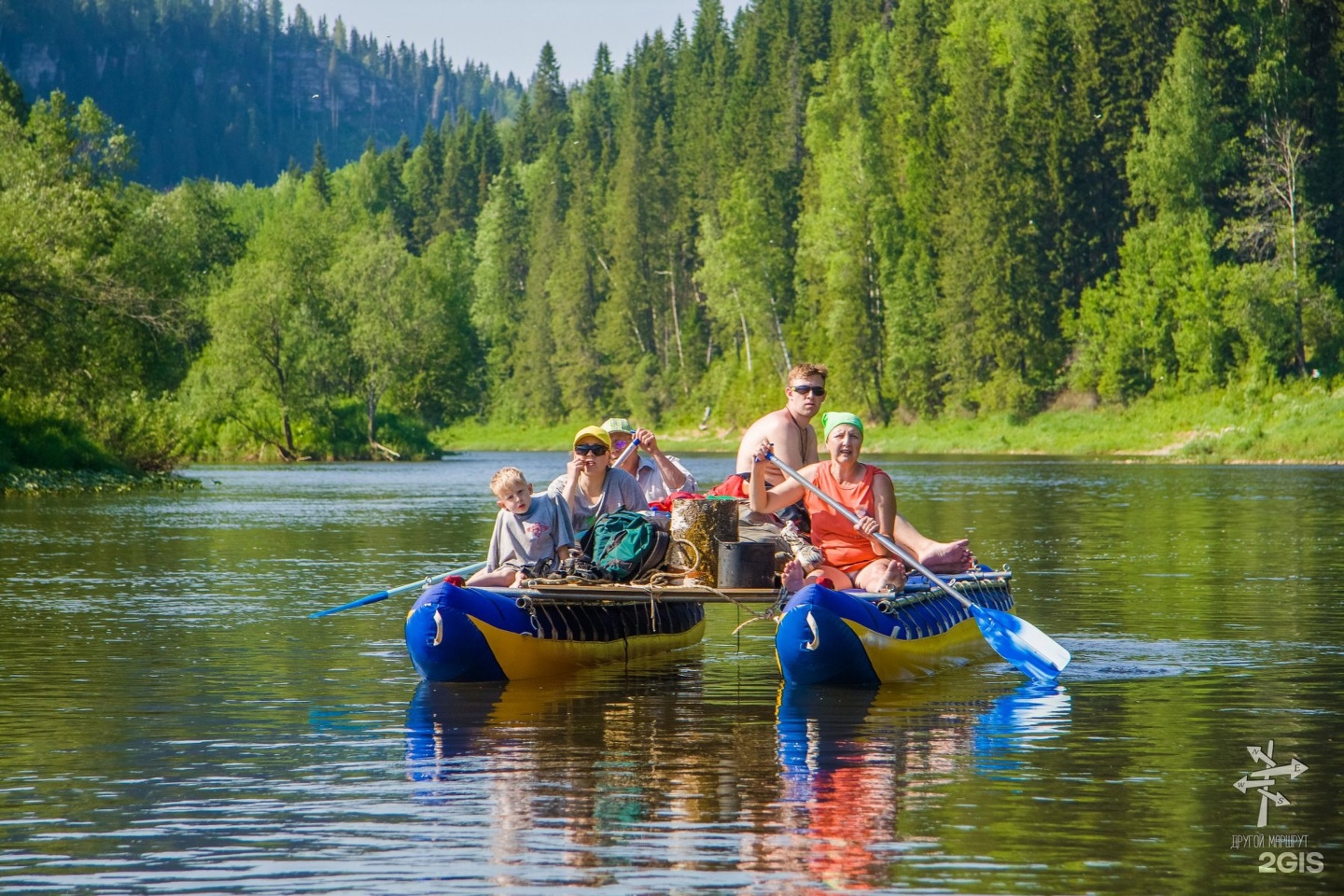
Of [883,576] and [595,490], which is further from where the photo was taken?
[595,490]

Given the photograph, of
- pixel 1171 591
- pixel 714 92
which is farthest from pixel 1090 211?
pixel 1171 591

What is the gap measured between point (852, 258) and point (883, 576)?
2508 inches

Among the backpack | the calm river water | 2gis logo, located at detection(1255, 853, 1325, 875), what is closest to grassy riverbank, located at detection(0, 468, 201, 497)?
the calm river water

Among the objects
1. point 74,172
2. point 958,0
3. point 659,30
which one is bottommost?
point 74,172

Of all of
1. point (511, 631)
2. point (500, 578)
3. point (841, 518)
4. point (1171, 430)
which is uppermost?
point (1171, 430)

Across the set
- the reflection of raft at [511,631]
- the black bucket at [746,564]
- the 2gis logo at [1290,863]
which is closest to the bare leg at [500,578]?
the reflection of raft at [511,631]

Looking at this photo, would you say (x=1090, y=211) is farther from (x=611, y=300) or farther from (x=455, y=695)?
(x=455, y=695)

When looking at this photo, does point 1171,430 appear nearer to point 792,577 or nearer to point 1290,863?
point 792,577

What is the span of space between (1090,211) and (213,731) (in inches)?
2475

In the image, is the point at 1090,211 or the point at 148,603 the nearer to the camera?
the point at 148,603

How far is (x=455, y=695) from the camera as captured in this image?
11891 mm

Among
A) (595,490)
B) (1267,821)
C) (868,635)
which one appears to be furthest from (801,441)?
(1267,821)

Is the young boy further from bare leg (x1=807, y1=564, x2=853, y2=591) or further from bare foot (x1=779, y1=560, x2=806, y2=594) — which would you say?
bare leg (x1=807, y1=564, x2=853, y2=591)

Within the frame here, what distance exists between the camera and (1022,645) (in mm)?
12227
